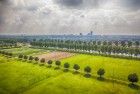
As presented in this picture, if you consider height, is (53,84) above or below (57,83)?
below

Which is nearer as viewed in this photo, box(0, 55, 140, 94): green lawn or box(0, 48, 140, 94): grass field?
box(0, 55, 140, 94): green lawn

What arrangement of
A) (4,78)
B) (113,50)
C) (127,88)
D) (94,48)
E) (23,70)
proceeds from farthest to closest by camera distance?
(94,48) < (113,50) < (23,70) < (4,78) < (127,88)

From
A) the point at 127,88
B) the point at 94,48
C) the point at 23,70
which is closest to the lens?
the point at 127,88

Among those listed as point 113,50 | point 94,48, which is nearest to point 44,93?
point 113,50

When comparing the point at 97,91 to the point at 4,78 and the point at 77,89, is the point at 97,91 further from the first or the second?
the point at 4,78

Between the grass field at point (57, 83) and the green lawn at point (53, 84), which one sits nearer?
the green lawn at point (53, 84)

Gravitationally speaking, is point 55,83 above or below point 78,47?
below

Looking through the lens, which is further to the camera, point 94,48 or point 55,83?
point 94,48

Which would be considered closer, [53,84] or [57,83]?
[53,84]
